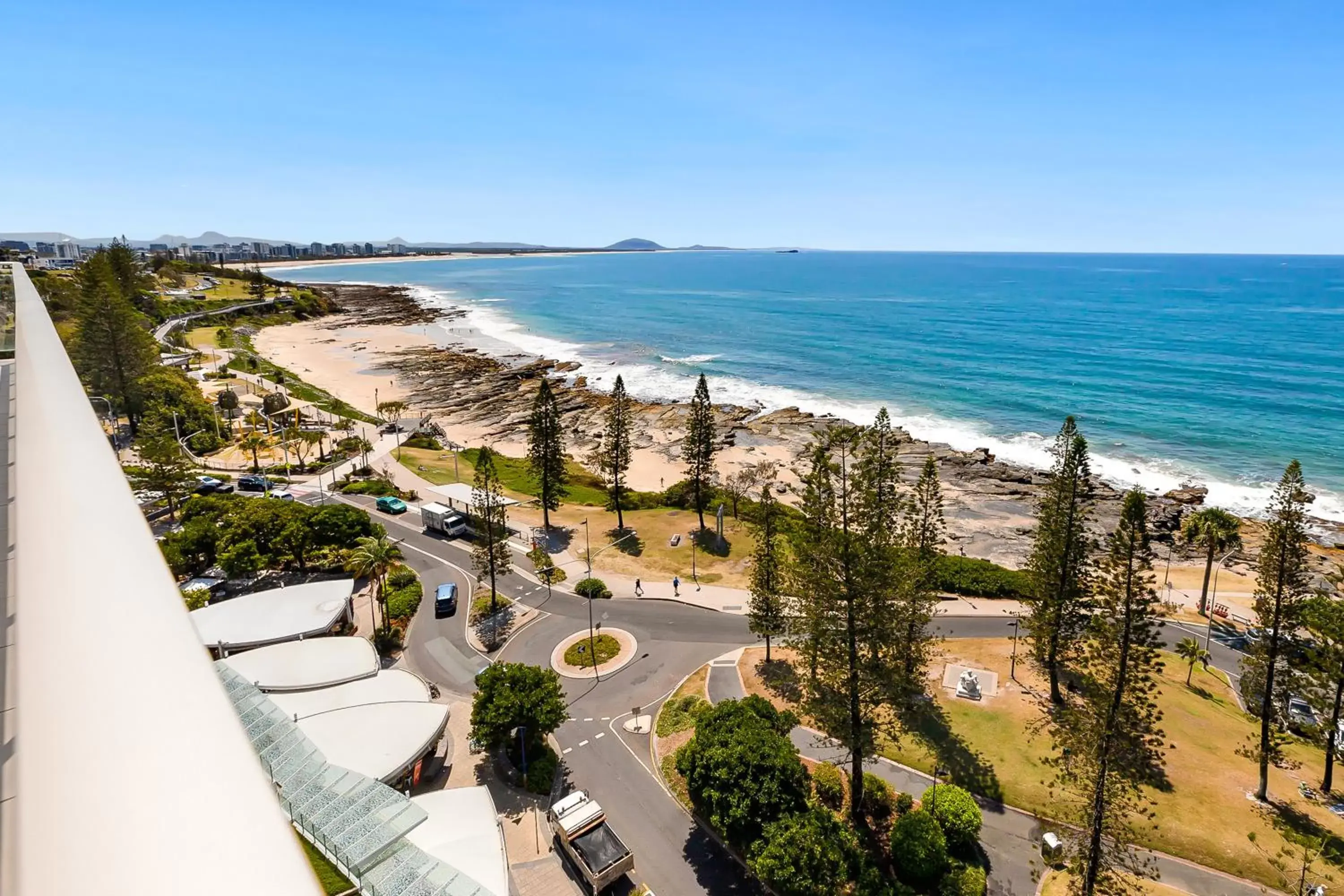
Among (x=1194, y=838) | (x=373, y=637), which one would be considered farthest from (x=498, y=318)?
(x=1194, y=838)

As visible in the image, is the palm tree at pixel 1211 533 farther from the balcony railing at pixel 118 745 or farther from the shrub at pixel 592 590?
the balcony railing at pixel 118 745

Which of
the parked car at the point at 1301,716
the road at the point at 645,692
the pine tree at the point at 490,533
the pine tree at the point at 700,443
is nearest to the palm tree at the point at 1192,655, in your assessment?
the road at the point at 645,692

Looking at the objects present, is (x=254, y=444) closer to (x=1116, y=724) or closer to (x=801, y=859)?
(x=801, y=859)

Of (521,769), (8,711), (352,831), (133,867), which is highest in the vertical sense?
(133,867)

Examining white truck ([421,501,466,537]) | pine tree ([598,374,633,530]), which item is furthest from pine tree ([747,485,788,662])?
white truck ([421,501,466,537])

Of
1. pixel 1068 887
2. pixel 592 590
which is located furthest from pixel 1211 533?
pixel 592 590

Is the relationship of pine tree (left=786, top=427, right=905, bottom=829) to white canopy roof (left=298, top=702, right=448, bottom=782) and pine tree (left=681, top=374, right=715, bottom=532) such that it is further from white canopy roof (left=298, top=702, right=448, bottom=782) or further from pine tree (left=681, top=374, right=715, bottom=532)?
pine tree (left=681, top=374, right=715, bottom=532)

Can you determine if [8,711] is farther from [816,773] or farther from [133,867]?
[816,773]
